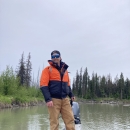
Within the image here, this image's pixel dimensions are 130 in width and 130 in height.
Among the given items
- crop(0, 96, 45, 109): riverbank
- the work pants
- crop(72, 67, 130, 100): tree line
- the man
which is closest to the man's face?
the man

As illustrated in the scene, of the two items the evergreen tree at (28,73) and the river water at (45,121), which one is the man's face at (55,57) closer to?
the river water at (45,121)

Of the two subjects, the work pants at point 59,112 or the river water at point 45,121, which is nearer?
the work pants at point 59,112

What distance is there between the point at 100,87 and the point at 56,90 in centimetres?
8513

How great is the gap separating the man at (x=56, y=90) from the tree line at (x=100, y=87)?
81.1 metres

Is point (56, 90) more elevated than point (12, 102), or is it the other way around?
point (56, 90)

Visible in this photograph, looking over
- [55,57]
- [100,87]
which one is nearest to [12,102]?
[55,57]

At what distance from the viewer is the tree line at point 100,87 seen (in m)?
85.0

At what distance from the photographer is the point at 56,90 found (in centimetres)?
430

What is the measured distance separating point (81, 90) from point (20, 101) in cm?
6069

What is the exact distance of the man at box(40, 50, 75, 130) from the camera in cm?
424

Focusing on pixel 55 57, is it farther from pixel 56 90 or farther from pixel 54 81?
pixel 56 90

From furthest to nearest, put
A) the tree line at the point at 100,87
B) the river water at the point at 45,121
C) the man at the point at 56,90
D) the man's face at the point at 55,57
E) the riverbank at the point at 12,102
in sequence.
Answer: the tree line at the point at 100,87
the riverbank at the point at 12,102
the river water at the point at 45,121
the man's face at the point at 55,57
the man at the point at 56,90

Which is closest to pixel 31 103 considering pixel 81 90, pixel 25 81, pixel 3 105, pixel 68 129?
pixel 3 105

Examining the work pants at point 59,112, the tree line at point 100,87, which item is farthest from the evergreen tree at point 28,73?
the work pants at point 59,112
